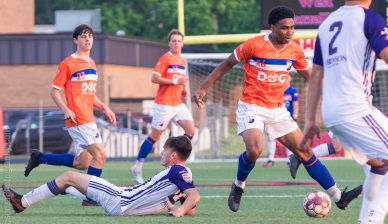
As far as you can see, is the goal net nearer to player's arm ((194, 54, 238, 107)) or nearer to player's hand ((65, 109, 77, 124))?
player's hand ((65, 109, 77, 124))

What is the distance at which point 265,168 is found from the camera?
20.7 m

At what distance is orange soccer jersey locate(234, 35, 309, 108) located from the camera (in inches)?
428

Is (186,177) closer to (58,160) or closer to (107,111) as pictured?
(107,111)

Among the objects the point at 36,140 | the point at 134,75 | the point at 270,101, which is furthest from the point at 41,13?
the point at 270,101

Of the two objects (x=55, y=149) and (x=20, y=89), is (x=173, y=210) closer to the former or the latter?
(x=55, y=149)

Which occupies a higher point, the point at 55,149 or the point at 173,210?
the point at 173,210

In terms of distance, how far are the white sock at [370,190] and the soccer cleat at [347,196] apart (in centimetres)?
270

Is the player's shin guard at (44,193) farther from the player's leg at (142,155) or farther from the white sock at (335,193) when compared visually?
the player's leg at (142,155)

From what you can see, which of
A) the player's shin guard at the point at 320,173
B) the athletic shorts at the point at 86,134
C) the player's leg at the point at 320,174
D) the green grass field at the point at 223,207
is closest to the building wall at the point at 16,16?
the green grass field at the point at 223,207

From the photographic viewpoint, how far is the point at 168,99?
1694 centimetres

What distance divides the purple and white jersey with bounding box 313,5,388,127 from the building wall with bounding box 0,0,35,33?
40.8 meters

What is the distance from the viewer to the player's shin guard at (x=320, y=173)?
10688 mm

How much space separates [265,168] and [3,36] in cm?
2256

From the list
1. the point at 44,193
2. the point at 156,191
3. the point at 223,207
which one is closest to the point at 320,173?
the point at 223,207
